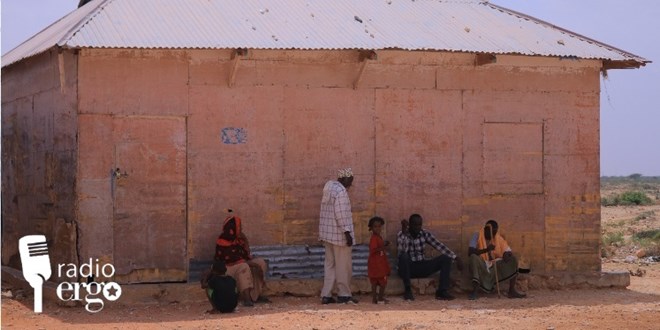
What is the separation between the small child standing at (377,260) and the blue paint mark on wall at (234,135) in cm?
182

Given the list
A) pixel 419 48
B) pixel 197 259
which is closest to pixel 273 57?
pixel 419 48

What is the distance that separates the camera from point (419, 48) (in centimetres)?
1189

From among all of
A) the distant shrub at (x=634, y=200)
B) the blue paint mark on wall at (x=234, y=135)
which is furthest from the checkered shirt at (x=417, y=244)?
the distant shrub at (x=634, y=200)

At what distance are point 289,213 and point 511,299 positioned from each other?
2859 millimetres

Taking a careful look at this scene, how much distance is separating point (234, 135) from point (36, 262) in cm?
290

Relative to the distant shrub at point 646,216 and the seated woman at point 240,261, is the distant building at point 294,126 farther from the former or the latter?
the distant shrub at point 646,216

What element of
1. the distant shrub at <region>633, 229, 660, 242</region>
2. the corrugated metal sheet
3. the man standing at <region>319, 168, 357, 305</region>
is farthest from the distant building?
the distant shrub at <region>633, 229, 660, 242</region>

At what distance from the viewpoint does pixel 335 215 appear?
1139 cm

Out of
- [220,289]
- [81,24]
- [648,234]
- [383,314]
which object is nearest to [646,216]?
[648,234]

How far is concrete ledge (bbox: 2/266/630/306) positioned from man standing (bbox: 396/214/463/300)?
0.23 metres

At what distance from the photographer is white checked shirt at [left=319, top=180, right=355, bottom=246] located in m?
11.4

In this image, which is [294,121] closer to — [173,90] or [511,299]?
[173,90]

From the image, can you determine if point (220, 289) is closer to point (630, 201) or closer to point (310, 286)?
point (310, 286)

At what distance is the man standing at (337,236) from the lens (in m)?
11.4
